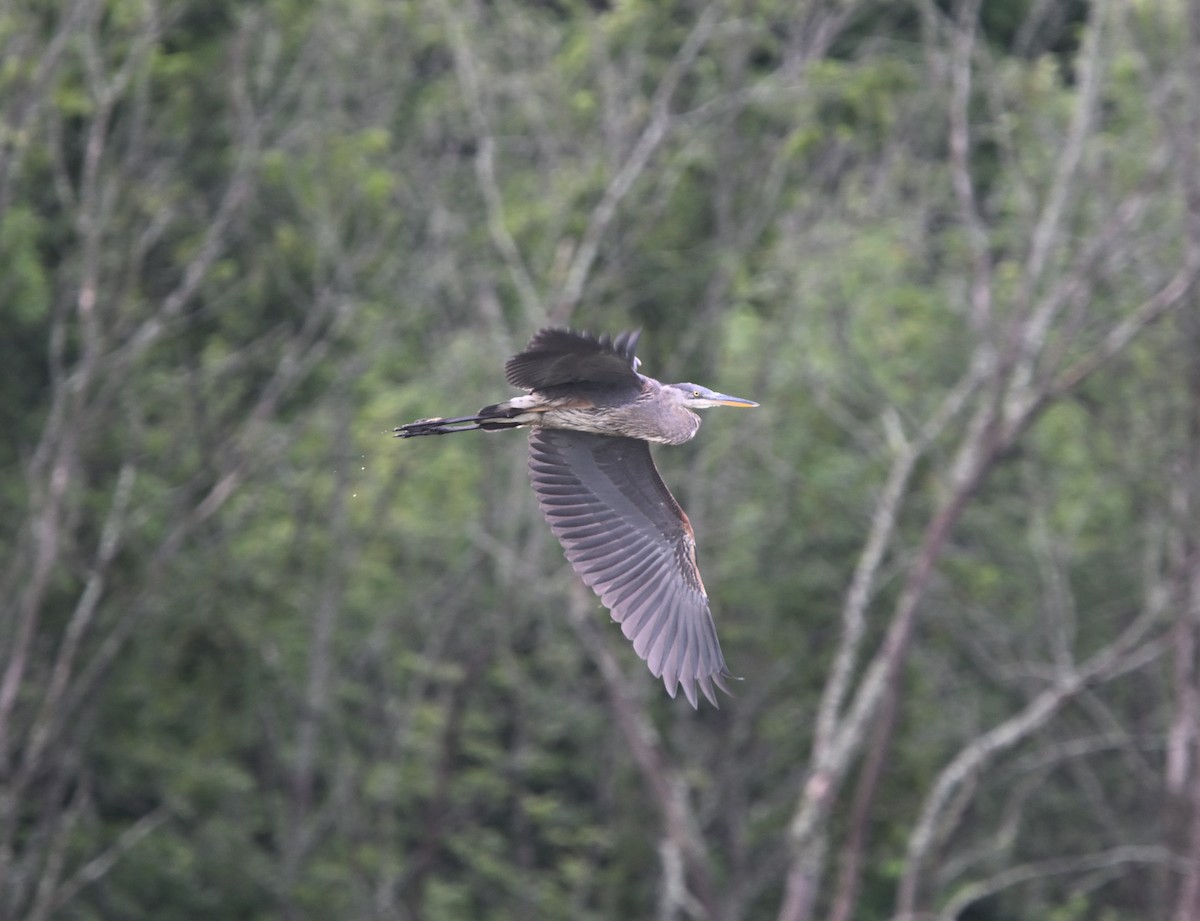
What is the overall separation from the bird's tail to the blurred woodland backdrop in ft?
15.3

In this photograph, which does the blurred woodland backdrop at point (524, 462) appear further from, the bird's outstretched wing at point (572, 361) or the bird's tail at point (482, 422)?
the bird's outstretched wing at point (572, 361)

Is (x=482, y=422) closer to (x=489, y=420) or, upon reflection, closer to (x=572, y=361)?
(x=489, y=420)

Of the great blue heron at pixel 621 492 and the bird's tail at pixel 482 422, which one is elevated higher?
the bird's tail at pixel 482 422

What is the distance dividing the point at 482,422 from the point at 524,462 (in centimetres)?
682

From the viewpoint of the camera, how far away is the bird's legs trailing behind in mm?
7660


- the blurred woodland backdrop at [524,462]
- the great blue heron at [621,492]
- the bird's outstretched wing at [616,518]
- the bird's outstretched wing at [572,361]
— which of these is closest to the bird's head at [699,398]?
the great blue heron at [621,492]

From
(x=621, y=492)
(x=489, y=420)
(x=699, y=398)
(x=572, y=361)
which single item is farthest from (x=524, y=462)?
(x=572, y=361)

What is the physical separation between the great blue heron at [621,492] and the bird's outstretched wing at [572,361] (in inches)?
0.5

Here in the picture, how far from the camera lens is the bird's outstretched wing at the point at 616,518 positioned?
7961 mm

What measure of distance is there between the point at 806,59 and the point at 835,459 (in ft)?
9.75

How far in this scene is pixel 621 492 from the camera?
27.1 ft

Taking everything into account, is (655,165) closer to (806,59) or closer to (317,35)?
(806,59)

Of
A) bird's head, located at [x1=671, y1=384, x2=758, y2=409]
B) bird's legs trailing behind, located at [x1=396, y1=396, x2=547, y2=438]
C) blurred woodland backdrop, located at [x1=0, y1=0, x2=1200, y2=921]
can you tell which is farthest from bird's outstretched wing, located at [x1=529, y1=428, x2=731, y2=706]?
blurred woodland backdrop, located at [x1=0, y1=0, x2=1200, y2=921]

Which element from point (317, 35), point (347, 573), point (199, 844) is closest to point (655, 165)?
point (317, 35)
